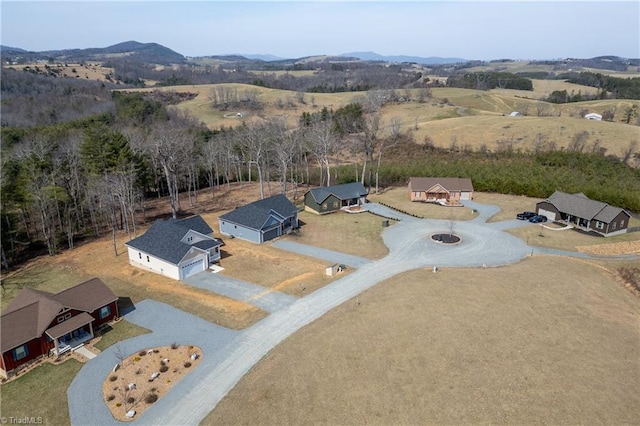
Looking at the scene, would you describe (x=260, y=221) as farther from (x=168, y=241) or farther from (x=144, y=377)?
(x=144, y=377)

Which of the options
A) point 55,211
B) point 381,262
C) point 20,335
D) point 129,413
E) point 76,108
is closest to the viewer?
point 129,413

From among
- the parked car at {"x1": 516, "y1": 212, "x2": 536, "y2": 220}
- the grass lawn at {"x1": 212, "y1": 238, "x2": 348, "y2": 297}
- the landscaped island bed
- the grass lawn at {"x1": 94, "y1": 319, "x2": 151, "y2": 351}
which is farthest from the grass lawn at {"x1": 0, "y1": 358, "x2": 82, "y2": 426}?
the parked car at {"x1": 516, "y1": 212, "x2": 536, "y2": 220}

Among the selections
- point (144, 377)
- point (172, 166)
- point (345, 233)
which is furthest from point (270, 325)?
point (172, 166)

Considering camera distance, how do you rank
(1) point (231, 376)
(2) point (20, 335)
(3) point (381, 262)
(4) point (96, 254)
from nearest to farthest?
(1) point (231, 376), (2) point (20, 335), (3) point (381, 262), (4) point (96, 254)

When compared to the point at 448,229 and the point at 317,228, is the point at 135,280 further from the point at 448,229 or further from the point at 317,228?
the point at 448,229

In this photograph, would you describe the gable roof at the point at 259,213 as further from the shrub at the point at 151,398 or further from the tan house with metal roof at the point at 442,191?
the shrub at the point at 151,398

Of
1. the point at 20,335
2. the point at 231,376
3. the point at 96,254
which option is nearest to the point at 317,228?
the point at 96,254

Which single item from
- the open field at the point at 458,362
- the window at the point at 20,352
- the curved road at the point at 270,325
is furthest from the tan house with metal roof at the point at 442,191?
the window at the point at 20,352
